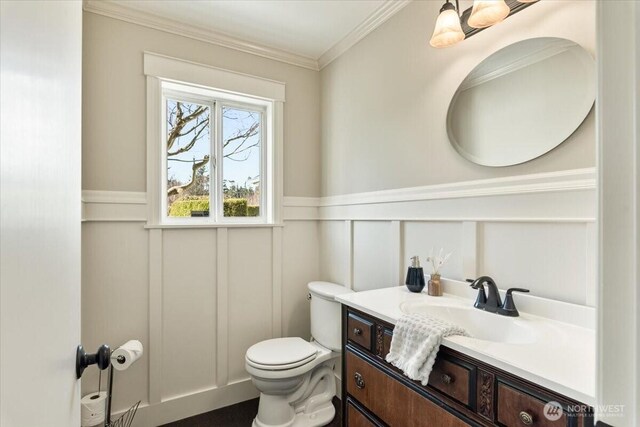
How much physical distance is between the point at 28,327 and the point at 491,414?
3.25 ft

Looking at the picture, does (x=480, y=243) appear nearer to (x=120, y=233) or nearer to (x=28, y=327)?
(x=28, y=327)

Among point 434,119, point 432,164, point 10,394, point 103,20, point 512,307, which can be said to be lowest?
point 512,307

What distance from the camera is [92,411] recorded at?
169 cm

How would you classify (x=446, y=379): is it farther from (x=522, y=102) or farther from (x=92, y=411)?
(x=92, y=411)

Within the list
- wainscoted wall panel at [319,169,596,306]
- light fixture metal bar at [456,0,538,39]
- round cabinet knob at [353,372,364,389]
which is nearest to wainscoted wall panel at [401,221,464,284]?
wainscoted wall panel at [319,169,596,306]

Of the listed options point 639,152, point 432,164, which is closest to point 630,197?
point 639,152

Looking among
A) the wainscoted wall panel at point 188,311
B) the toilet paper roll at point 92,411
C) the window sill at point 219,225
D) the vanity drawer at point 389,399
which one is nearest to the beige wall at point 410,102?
the window sill at point 219,225

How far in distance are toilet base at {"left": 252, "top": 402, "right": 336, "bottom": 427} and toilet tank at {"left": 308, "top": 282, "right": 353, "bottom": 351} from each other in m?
0.39

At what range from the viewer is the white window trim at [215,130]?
6.63ft

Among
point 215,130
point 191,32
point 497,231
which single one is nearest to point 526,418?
point 497,231

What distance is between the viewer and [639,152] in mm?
289

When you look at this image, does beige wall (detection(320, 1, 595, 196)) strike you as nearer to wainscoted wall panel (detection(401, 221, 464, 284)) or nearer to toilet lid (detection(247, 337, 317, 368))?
wainscoted wall panel (detection(401, 221, 464, 284))

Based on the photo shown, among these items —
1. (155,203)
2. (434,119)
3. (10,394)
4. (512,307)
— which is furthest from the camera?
(155,203)

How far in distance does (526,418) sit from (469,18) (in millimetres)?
1359
